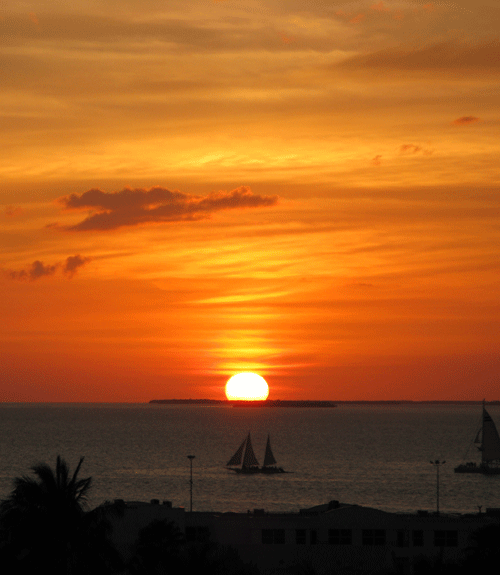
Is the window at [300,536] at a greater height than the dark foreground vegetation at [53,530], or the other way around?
the dark foreground vegetation at [53,530]

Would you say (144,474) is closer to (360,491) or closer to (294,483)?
(294,483)

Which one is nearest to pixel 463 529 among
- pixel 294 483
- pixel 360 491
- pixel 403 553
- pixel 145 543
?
pixel 403 553

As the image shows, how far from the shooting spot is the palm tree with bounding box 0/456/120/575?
134ft

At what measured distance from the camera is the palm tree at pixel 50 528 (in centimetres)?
4081

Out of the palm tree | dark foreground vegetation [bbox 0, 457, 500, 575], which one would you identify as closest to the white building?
dark foreground vegetation [bbox 0, 457, 500, 575]

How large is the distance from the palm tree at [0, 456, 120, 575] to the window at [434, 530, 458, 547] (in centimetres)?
4168

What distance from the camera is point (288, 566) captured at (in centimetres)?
7262

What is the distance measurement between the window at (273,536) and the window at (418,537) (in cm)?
1111

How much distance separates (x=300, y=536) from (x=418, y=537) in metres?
10.0

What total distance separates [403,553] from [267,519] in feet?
38.3

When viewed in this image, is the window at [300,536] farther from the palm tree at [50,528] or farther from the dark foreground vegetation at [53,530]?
the palm tree at [50,528]

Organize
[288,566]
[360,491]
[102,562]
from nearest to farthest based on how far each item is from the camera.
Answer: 1. [102,562]
2. [288,566]
3. [360,491]

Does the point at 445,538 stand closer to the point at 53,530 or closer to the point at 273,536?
the point at 273,536

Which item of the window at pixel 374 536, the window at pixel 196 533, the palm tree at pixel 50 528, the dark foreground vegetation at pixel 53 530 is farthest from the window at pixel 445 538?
the palm tree at pixel 50 528
